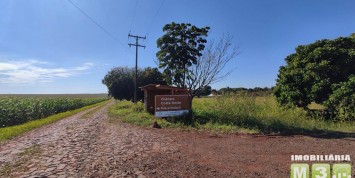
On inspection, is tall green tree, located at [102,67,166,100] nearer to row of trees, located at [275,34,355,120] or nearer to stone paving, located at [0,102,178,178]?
row of trees, located at [275,34,355,120]

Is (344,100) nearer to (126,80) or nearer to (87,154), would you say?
(87,154)

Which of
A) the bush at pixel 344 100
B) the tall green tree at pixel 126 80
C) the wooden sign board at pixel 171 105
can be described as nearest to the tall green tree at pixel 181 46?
the wooden sign board at pixel 171 105

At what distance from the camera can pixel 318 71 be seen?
18234 millimetres

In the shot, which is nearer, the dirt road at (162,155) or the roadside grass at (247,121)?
the dirt road at (162,155)

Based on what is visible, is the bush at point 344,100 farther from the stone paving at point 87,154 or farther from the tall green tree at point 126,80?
the tall green tree at point 126,80

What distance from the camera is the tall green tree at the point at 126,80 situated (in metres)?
41.2

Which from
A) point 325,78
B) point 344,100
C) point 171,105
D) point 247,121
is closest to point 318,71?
point 325,78

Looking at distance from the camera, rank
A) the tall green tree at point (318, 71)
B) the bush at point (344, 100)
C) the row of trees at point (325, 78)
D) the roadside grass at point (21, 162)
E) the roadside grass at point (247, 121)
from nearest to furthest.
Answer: the roadside grass at point (21, 162), the roadside grass at point (247, 121), the bush at point (344, 100), the row of trees at point (325, 78), the tall green tree at point (318, 71)

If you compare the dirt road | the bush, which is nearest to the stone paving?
the dirt road

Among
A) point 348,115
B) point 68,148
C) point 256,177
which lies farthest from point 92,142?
point 348,115

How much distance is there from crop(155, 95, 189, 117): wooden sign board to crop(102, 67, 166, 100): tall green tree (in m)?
23.2

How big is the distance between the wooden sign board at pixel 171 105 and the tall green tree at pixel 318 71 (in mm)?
A: 7956

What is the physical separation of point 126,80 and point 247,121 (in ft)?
99.3

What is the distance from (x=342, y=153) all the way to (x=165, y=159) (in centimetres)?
512
